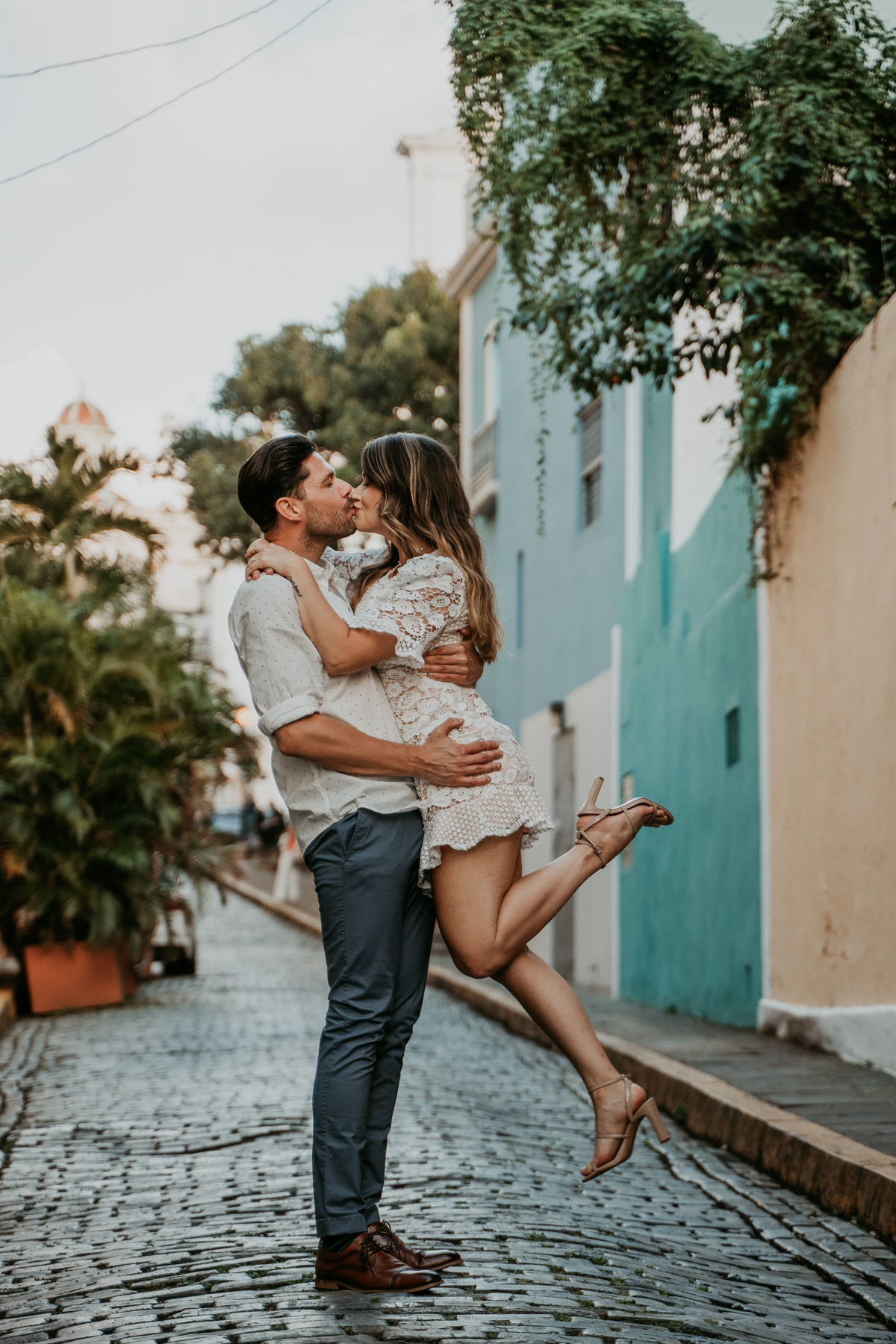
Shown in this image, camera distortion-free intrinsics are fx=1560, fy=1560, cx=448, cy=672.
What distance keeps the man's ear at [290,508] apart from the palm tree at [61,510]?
34.8ft

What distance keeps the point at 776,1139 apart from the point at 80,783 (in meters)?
6.90

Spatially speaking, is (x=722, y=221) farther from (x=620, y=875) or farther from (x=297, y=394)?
(x=297, y=394)

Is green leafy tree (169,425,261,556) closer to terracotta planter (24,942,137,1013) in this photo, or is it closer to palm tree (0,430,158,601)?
palm tree (0,430,158,601)

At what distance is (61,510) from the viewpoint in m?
14.4

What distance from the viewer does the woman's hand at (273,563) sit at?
3.63 meters

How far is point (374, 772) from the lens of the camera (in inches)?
141

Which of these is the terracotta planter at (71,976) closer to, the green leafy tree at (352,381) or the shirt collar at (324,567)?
the shirt collar at (324,567)

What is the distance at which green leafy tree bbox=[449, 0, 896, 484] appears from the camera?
7.59 m

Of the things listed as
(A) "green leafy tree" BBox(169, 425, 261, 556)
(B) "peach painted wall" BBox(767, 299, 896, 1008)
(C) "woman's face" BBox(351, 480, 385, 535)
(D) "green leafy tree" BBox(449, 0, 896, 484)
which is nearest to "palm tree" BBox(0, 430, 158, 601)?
(D) "green leafy tree" BBox(449, 0, 896, 484)

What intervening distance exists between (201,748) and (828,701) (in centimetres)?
636

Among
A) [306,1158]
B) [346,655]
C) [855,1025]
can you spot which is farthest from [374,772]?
[855,1025]

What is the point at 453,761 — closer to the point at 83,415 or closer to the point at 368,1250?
the point at 368,1250

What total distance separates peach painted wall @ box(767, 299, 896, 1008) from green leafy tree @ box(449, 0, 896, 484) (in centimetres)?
43

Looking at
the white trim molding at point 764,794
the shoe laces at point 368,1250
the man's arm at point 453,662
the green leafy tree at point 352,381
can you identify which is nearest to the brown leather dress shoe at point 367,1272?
the shoe laces at point 368,1250
